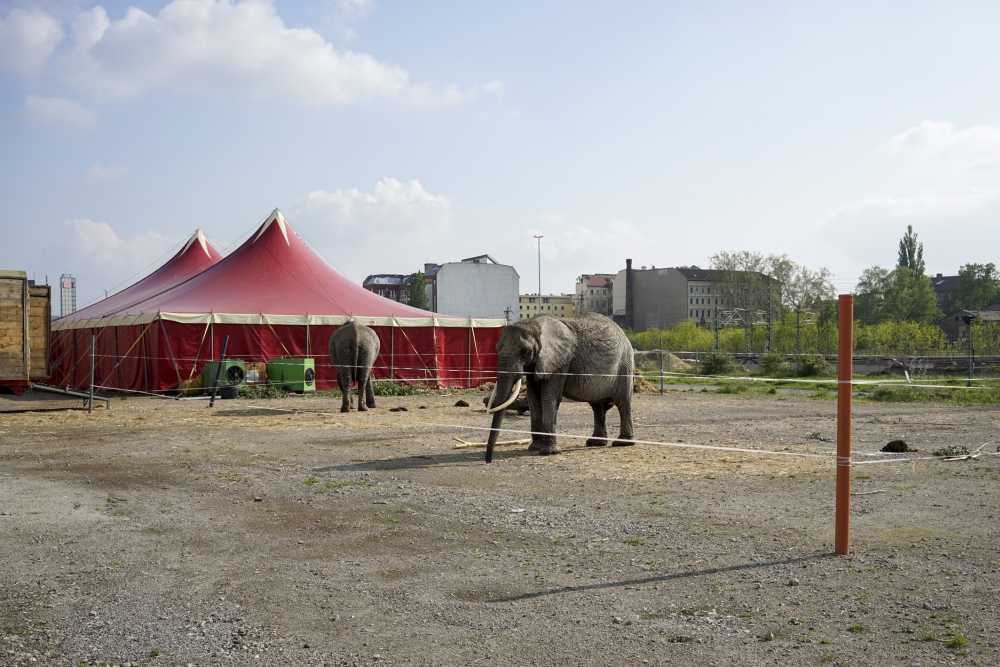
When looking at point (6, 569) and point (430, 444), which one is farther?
point (430, 444)

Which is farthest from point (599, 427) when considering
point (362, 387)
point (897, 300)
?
point (897, 300)

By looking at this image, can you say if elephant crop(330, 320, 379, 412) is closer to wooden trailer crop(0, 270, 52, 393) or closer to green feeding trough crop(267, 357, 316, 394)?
green feeding trough crop(267, 357, 316, 394)

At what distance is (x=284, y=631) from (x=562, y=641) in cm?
149

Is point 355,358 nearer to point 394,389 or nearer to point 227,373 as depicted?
point 227,373

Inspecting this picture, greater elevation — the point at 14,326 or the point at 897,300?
the point at 897,300

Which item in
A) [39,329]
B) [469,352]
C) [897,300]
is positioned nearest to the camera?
[39,329]

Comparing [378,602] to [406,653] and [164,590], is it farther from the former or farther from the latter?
[164,590]

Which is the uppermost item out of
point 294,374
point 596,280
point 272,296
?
point 596,280

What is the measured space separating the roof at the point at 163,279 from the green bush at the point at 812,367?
2255cm

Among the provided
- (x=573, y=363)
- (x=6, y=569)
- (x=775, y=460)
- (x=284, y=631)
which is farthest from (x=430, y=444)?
(x=284, y=631)

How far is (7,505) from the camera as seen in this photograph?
27.3ft

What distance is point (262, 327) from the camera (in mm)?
25625

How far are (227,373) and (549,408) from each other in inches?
530

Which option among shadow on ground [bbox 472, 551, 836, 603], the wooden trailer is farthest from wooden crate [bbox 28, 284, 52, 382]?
shadow on ground [bbox 472, 551, 836, 603]
